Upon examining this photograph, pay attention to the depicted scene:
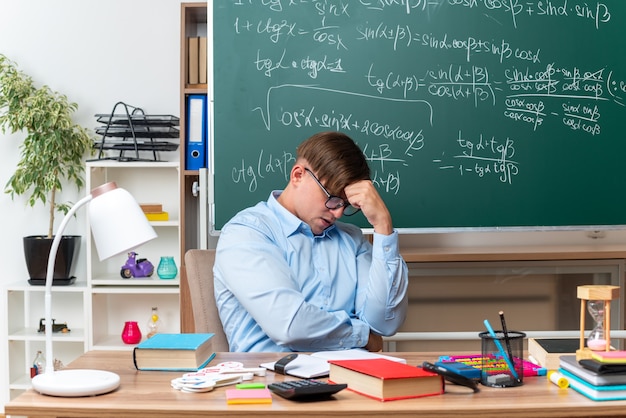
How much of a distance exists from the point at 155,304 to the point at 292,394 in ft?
9.28

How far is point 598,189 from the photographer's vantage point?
10.3ft

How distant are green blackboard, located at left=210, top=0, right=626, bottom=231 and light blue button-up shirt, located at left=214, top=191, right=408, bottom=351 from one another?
0.80 meters

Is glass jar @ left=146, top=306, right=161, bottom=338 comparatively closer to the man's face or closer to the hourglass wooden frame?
the man's face

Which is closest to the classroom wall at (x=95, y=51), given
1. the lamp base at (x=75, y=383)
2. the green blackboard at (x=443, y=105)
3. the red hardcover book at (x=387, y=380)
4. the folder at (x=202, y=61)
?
the folder at (x=202, y=61)

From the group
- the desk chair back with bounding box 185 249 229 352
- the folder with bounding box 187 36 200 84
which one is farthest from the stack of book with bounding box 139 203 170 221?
the desk chair back with bounding box 185 249 229 352

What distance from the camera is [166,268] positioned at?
3893 mm

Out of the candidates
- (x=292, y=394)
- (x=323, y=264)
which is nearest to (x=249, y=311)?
(x=323, y=264)

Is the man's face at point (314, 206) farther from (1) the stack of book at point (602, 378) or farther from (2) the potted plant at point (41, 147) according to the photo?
(2) the potted plant at point (41, 147)

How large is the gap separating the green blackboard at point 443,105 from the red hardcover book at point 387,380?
1612mm

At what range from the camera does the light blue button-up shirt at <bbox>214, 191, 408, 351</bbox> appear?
1.97 m

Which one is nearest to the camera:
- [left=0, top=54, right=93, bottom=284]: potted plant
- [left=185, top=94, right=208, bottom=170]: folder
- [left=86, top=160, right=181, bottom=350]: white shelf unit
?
[left=185, top=94, right=208, bottom=170]: folder

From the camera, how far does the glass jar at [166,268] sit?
389 cm

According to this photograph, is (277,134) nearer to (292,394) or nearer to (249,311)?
(249,311)

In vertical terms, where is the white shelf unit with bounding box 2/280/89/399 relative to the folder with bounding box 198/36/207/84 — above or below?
below
